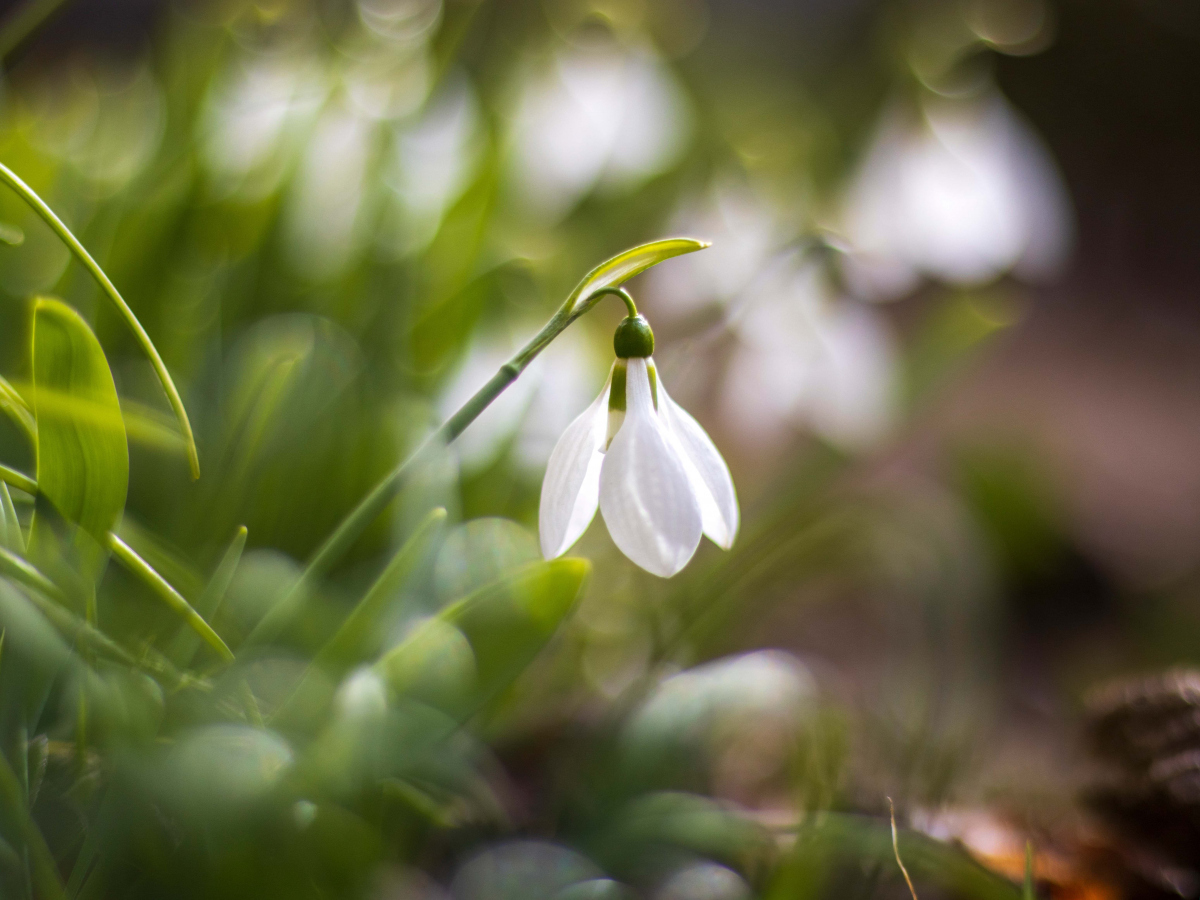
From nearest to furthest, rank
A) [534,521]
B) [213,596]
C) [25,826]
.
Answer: [25,826]
[213,596]
[534,521]

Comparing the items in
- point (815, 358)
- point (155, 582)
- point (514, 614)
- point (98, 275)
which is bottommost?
point (815, 358)

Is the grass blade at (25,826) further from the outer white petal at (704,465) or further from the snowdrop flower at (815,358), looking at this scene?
the snowdrop flower at (815,358)

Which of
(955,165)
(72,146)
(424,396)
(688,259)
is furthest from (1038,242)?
(72,146)

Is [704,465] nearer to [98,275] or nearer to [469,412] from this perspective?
[469,412]

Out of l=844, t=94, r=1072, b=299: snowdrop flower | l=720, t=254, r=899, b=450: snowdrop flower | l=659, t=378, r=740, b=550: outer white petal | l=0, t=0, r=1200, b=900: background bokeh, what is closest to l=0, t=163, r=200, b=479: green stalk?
l=0, t=0, r=1200, b=900: background bokeh

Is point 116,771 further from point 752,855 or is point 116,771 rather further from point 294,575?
point 752,855

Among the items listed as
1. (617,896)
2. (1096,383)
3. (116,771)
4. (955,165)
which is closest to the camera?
(116,771)

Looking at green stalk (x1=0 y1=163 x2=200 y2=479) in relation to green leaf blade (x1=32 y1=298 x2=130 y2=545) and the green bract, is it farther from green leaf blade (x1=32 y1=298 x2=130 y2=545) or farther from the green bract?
the green bract

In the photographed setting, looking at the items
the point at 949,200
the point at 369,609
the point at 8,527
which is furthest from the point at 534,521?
the point at 949,200
